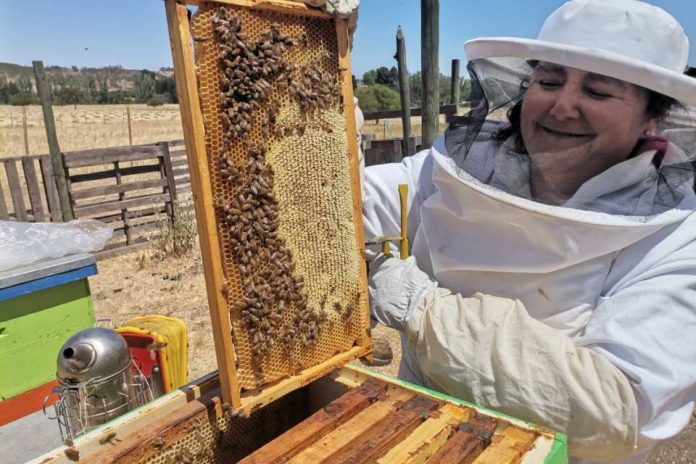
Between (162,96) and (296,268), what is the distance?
52671 millimetres

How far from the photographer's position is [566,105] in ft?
5.58

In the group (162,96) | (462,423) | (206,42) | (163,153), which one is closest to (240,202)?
(206,42)

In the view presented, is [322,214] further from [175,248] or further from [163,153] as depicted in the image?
[163,153]

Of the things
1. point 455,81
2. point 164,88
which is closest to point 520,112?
point 455,81

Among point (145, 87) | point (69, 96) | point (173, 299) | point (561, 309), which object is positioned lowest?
point (173, 299)

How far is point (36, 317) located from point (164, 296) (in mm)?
3757

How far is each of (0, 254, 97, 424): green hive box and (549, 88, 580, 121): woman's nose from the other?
2557 mm

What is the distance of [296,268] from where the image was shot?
154 cm

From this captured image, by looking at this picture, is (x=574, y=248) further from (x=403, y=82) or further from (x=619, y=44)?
(x=403, y=82)

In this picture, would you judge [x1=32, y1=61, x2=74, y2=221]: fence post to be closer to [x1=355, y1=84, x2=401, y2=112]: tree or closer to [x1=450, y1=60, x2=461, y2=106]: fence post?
[x1=450, y1=60, x2=461, y2=106]: fence post

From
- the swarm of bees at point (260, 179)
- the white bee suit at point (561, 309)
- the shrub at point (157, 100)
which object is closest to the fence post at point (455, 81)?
the white bee suit at point (561, 309)

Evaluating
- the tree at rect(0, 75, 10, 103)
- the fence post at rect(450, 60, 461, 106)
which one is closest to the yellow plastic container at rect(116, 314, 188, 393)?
the fence post at rect(450, 60, 461, 106)

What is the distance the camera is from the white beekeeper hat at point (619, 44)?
149cm

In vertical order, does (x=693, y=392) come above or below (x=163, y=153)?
below
